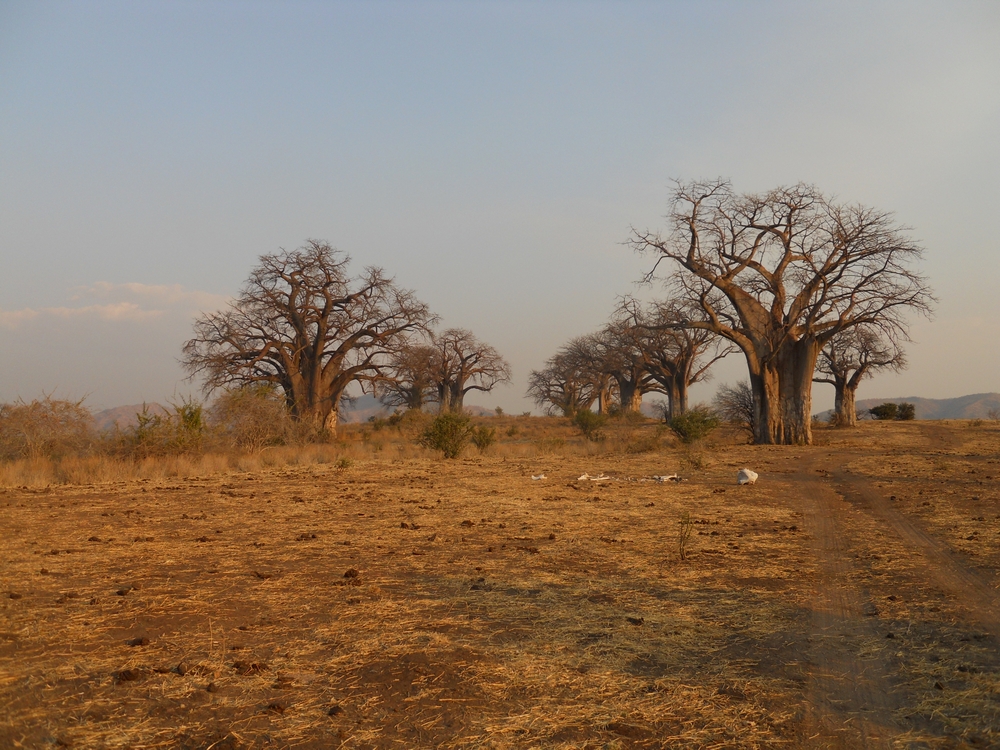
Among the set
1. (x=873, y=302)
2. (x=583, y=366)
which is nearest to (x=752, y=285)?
(x=873, y=302)

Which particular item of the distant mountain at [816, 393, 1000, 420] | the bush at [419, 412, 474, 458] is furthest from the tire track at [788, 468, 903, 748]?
the distant mountain at [816, 393, 1000, 420]

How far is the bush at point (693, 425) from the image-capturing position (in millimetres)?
20172

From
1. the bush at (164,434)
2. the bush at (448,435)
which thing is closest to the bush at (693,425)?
the bush at (448,435)

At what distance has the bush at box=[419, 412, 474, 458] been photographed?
17562 millimetres

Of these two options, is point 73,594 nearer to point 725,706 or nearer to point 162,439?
point 725,706

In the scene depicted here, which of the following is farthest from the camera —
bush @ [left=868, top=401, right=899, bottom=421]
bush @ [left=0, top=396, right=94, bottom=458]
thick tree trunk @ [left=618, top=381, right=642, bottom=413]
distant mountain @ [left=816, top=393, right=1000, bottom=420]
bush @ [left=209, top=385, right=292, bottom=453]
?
distant mountain @ [left=816, top=393, right=1000, bottom=420]

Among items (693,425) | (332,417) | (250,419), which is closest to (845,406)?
(693,425)

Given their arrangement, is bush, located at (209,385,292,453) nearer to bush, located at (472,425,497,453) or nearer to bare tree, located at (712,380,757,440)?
bush, located at (472,425,497,453)

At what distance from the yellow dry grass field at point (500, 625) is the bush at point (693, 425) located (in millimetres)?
10771

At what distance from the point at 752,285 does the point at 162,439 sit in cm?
1717

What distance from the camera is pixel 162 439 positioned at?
628 inches

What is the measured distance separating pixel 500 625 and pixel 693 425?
16.9 meters

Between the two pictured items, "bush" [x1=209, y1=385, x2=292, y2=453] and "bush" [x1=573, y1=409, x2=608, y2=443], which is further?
"bush" [x1=573, y1=409, x2=608, y2=443]

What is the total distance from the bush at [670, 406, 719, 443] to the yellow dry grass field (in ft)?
35.3
